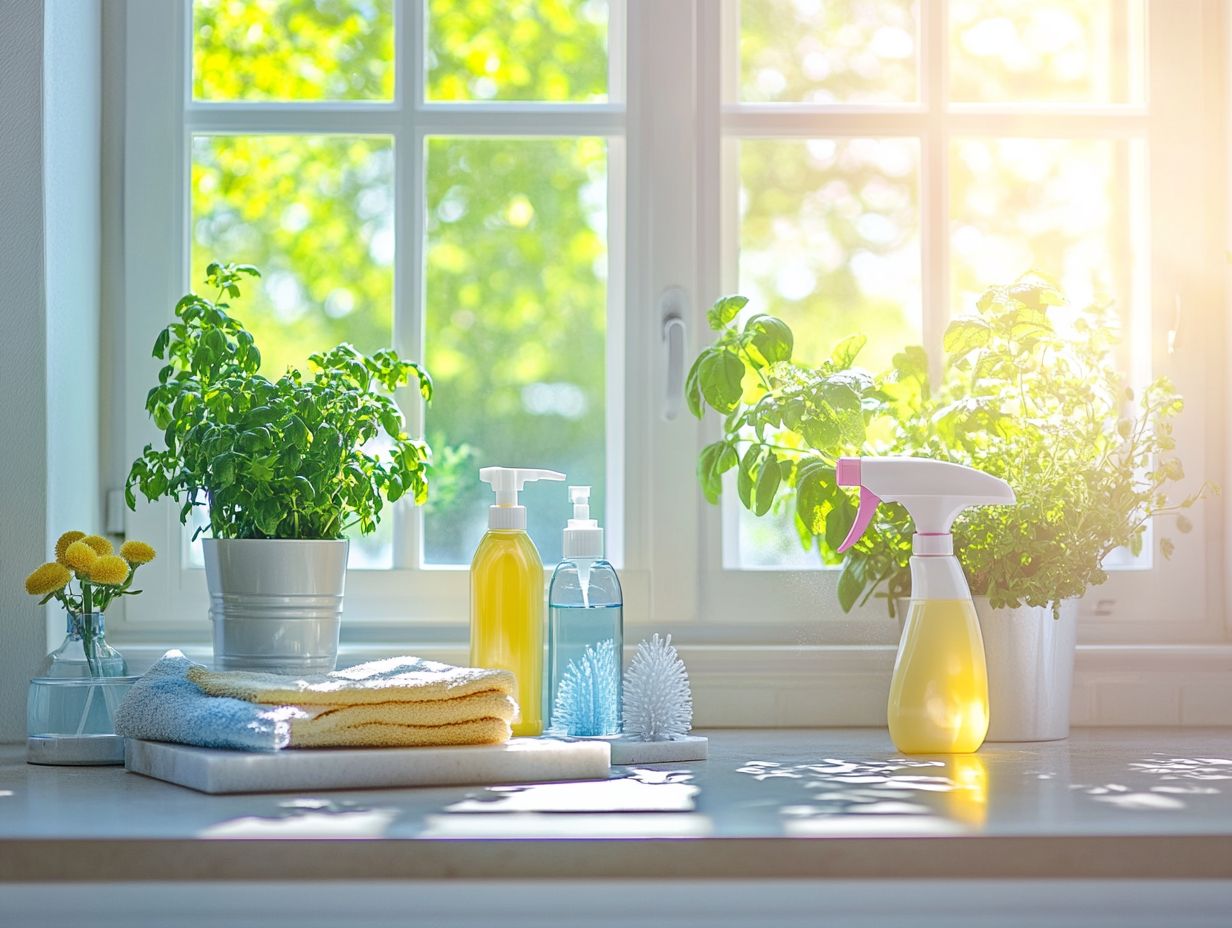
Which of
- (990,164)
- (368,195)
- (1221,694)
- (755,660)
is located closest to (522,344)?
(368,195)

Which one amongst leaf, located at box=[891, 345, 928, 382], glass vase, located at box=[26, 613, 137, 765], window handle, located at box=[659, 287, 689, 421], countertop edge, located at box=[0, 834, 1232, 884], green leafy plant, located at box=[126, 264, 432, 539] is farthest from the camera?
window handle, located at box=[659, 287, 689, 421]

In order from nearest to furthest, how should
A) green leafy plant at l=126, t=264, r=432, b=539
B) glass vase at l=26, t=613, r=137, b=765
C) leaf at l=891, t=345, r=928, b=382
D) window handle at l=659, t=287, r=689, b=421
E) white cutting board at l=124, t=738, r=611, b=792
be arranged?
white cutting board at l=124, t=738, r=611, b=792
glass vase at l=26, t=613, r=137, b=765
green leafy plant at l=126, t=264, r=432, b=539
leaf at l=891, t=345, r=928, b=382
window handle at l=659, t=287, r=689, b=421

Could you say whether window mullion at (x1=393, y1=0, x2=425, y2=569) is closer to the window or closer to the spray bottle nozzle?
the window

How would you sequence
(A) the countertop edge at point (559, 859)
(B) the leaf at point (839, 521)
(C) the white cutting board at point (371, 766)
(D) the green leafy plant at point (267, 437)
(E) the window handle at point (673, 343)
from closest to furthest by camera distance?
(A) the countertop edge at point (559, 859)
(C) the white cutting board at point (371, 766)
(D) the green leafy plant at point (267, 437)
(B) the leaf at point (839, 521)
(E) the window handle at point (673, 343)

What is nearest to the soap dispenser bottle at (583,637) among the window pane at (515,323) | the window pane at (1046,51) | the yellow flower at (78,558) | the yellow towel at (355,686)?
the yellow towel at (355,686)

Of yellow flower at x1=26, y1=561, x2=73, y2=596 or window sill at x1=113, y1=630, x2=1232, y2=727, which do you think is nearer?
yellow flower at x1=26, y1=561, x2=73, y2=596

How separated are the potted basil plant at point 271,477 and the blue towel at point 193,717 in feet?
0.46

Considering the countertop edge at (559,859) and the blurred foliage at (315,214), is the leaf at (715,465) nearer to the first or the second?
the blurred foliage at (315,214)

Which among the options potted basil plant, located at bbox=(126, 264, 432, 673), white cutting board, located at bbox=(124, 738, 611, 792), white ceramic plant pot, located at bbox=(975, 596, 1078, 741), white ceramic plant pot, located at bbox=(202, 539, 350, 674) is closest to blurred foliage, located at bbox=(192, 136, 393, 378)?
potted basil plant, located at bbox=(126, 264, 432, 673)

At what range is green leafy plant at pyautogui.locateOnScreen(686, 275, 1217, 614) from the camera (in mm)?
1466

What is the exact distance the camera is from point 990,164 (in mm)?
1816

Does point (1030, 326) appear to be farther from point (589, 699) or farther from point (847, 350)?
point (589, 699)

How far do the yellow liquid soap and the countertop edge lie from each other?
1.71 feet

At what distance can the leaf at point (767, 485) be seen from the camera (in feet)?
5.03
